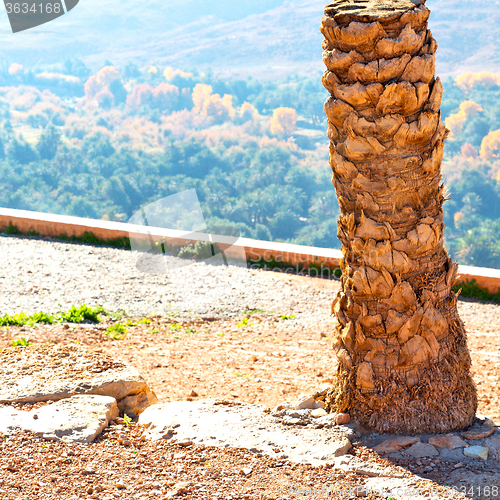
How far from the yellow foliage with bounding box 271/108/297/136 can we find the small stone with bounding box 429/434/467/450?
4882cm

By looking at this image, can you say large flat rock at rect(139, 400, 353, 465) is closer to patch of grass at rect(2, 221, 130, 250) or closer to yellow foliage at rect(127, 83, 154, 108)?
patch of grass at rect(2, 221, 130, 250)

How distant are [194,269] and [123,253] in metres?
1.35

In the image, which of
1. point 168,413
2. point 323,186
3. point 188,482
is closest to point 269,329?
point 168,413

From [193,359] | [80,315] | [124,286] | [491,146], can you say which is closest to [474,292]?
[193,359]

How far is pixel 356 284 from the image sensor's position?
267 centimetres

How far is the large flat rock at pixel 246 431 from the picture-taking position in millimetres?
2531

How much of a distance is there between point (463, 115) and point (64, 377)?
149 feet

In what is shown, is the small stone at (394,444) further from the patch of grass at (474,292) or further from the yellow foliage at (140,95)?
the yellow foliage at (140,95)

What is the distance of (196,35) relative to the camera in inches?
2717

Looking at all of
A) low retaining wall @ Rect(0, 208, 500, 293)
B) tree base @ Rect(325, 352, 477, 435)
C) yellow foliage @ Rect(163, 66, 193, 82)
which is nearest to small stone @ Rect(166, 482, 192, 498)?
tree base @ Rect(325, 352, 477, 435)

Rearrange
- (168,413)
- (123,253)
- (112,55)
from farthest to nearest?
(112,55), (123,253), (168,413)

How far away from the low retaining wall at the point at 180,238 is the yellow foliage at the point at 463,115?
1533 inches

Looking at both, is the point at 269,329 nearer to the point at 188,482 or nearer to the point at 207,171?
the point at 188,482

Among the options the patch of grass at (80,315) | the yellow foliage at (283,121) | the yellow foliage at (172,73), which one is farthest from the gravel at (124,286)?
the yellow foliage at (172,73)
